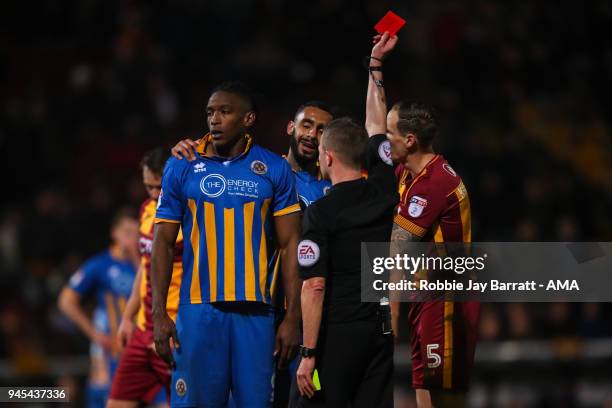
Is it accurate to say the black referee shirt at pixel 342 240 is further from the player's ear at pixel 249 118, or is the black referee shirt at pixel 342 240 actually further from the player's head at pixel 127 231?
the player's head at pixel 127 231

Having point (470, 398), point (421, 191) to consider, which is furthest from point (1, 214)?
point (421, 191)

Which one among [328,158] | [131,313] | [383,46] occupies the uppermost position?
[383,46]

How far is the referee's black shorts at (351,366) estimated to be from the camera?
5469mm

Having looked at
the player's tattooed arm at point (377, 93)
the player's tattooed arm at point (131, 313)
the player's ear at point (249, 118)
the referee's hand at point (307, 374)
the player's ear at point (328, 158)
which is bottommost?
the referee's hand at point (307, 374)

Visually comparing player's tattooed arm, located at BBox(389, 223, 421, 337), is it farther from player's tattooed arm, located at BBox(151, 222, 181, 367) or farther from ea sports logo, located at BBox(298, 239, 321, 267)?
player's tattooed arm, located at BBox(151, 222, 181, 367)

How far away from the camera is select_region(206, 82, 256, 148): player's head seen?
19.2 ft

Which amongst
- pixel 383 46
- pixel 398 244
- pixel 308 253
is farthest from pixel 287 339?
pixel 383 46

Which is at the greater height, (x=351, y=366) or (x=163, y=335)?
(x=163, y=335)

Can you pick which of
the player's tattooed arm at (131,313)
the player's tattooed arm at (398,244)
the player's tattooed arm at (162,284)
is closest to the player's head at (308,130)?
the player's tattooed arm at (398,244)

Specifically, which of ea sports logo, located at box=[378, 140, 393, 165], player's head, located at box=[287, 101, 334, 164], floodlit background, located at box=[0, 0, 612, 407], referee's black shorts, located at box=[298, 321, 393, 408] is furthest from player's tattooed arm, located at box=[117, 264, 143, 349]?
floodlit background, located at box=[0, 0, 612, 407]

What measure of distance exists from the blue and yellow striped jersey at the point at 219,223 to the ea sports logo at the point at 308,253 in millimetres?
469

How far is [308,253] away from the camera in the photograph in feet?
17.7

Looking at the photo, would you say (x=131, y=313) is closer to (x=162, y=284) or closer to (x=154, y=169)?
(x=154, y=169)
